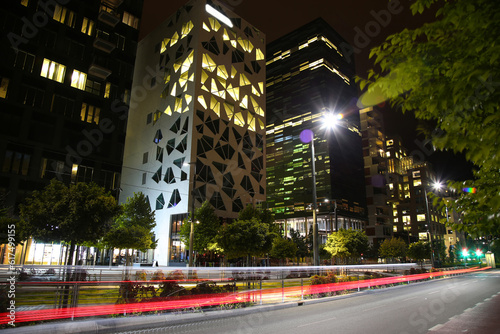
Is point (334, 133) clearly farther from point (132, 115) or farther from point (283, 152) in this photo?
point (132, 115)

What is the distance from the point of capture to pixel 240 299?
44.3 ft

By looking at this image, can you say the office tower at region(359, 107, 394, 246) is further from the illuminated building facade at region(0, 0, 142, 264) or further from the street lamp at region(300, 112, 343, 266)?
the illuminated building facade at region(0, 0, 142, 264)

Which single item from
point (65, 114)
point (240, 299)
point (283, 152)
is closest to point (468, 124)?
point (240, 299)

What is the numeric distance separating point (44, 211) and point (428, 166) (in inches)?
6007

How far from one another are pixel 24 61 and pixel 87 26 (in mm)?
10555

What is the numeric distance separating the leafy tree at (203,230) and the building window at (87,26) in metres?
29.8

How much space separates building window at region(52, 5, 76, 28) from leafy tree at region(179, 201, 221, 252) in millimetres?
31569

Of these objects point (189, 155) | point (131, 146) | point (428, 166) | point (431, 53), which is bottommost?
point (431, 53)

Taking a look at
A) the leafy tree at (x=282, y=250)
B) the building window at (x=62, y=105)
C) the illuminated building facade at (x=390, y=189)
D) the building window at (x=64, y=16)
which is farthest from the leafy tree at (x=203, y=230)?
the illuminated building facade at (x=390, y=189)

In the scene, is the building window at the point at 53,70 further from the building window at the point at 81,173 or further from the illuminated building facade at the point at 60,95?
the building window at the point at 81,173

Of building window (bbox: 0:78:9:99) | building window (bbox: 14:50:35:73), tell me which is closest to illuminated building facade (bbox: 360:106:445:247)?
building window (bbox: 14:50:35:73)

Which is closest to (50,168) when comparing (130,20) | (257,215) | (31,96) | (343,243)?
(31,96)

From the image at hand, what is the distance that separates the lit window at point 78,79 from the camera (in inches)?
1689

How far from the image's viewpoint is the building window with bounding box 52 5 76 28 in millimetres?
43094
